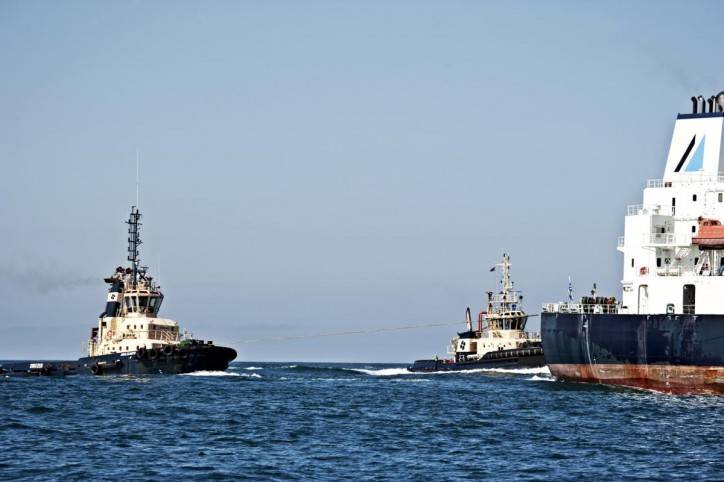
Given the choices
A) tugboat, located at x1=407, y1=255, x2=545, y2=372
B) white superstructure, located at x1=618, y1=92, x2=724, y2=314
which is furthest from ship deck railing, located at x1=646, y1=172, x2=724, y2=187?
tugboat, located at x1=407, y1=255, x2=545, y2=372

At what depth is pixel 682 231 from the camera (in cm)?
6656

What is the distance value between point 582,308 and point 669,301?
697cm

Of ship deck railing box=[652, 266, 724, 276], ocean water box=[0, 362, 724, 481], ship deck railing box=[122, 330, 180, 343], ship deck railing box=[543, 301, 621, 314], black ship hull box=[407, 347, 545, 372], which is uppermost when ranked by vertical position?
ship deck railing box=[652, 266, 724, 276]

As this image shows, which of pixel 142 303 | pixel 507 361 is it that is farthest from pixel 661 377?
pixel 142 303

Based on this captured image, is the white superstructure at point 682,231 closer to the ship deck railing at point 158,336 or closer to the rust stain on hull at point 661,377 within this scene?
the rust stain on hull at point 661,377

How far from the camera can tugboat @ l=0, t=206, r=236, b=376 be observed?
85581mm

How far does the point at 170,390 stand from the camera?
68312 millimetres

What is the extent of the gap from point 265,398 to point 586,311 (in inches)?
829

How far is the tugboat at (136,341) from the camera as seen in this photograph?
85.6 meters

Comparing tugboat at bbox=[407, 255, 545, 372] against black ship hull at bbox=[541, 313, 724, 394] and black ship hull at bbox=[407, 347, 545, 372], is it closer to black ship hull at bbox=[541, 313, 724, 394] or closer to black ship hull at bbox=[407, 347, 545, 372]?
black ship hull at bbox=[407, 347, 545, 372]

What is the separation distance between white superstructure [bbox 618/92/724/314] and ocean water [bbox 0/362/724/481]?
19.3 feet

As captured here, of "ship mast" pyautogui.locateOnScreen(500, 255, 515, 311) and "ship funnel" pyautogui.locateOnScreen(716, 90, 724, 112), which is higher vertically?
"ship funnel" pyautogui.locateOnScreen(716, 90, 724, 112)

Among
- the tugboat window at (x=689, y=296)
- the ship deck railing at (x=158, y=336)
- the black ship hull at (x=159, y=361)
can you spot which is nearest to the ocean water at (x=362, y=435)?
the tugboat window at (x=689, y=296)

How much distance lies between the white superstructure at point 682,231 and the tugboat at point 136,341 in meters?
35.0
